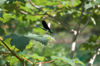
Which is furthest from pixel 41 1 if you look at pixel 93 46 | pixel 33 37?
pixel 33 37

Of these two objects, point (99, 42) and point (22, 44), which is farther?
point (99, 42)

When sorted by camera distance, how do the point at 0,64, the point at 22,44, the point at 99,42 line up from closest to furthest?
the point at 22,44 → the point at 0,64 → the point at 99,42

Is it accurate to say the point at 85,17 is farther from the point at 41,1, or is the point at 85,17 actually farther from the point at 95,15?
the point at 41,1

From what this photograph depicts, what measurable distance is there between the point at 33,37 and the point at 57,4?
37.3 inches

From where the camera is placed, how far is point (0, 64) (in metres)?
1.42

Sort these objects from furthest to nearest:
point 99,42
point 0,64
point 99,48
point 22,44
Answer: point 99,42
point 99,48
point 0,64
point 22,44

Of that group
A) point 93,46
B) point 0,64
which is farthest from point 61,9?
point 0,64

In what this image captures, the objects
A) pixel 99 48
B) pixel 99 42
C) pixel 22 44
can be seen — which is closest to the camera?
pixel 22 44

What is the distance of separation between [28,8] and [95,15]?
0.76 m

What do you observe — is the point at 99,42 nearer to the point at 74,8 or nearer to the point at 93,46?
the point at 93,46

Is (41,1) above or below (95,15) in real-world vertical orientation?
above

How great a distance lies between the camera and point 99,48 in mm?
1700

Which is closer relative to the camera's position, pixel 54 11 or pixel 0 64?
pixel 0 64

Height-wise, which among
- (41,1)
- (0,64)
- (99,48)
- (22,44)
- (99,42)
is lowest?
(22,44)
